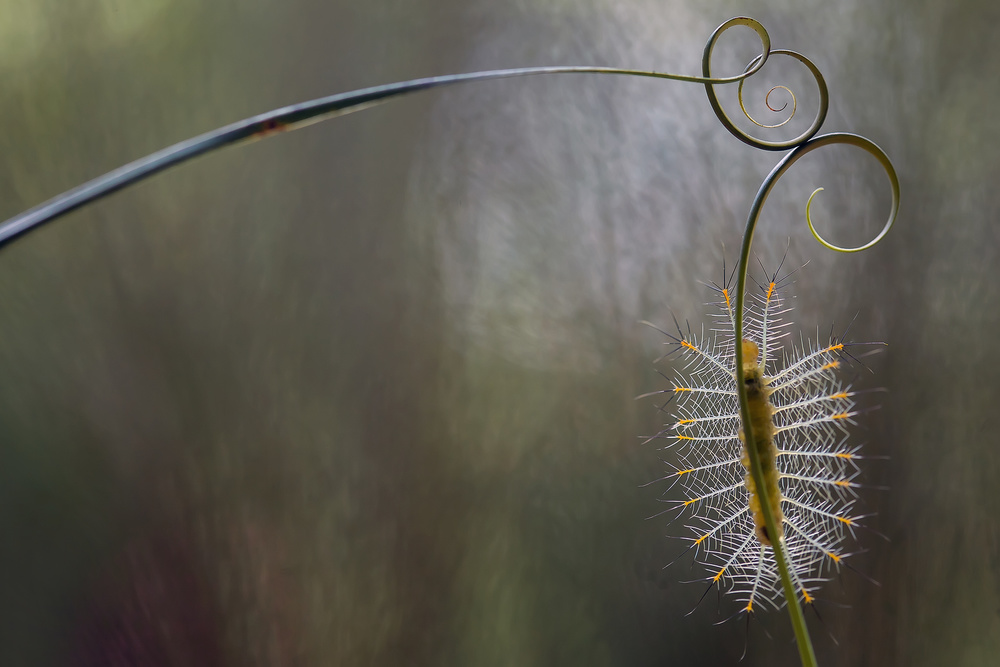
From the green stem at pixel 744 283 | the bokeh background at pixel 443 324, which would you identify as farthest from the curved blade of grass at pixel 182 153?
the bokeh background at pixel 443 324

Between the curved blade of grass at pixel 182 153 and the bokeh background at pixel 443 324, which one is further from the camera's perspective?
the bokeh background at pixel 443 324

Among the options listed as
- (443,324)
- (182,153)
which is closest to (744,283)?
(182,153)

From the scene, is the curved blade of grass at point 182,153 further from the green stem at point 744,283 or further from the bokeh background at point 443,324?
the bokeh background at point 443,324

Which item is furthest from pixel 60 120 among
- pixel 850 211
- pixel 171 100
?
pixel 850 211

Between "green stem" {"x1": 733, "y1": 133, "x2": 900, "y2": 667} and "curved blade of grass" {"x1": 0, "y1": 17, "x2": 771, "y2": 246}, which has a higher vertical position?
"curved blade of grass" {"x1": 0, "y1": 17, "x2": 771, "y2": 246}

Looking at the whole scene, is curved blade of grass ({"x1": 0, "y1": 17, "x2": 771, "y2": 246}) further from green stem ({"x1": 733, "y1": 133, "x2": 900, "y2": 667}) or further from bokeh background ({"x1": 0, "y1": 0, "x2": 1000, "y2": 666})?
bokeh background ({"x1": 0, "y1": 0, "x2": 1000, "y2": 666})

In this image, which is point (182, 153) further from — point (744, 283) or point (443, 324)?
point (443, 324)

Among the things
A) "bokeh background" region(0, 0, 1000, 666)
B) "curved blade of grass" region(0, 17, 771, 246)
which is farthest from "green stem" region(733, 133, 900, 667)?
"bokeh background" region(0, 0, 1000, 666)

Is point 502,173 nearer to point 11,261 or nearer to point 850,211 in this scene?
point 850,211
